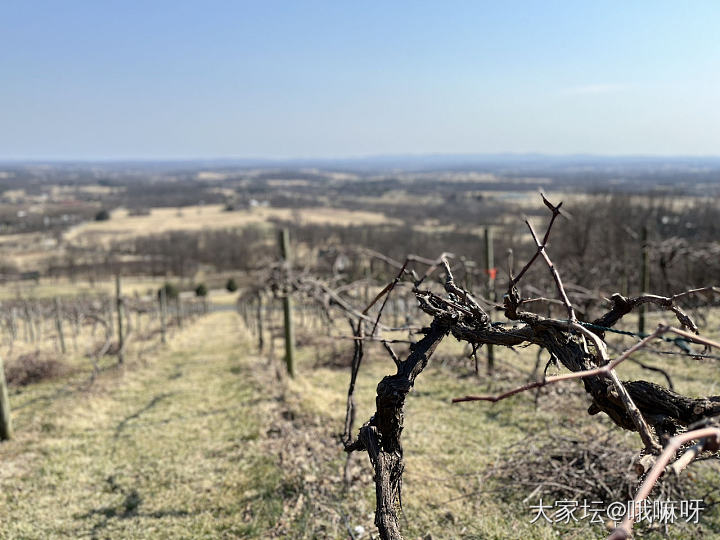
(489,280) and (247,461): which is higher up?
(489,280)

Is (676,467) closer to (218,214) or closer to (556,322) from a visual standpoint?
(556,322)

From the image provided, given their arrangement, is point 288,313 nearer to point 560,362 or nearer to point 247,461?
point 247,461

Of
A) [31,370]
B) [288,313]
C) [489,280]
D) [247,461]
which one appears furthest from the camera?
[31,370]

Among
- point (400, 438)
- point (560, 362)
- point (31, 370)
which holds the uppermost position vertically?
point (560, 362)

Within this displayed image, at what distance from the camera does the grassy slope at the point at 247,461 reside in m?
3.86

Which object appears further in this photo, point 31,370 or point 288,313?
point 31,370

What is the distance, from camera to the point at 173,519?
4.09m

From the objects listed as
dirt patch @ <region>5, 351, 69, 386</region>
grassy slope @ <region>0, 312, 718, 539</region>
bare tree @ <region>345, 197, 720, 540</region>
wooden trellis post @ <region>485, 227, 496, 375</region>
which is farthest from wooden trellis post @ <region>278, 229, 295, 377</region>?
bare tree @ <region>345, 197, 720, 540</region>

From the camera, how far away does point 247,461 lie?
16.4 ft

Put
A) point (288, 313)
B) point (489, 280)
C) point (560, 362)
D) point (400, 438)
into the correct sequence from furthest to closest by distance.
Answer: point (288, 313), point (489, 280), point (400, 438), point (560, 362)

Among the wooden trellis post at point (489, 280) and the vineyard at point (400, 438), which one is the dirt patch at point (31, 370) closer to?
the vineyard at point (400, 438)

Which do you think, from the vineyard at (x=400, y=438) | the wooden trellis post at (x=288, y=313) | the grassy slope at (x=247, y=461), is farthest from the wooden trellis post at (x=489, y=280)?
the wooden trellis post at (x=288, y=313)

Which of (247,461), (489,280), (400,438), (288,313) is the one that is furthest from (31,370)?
(400,438)

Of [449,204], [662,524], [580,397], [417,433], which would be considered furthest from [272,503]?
[449,204]
